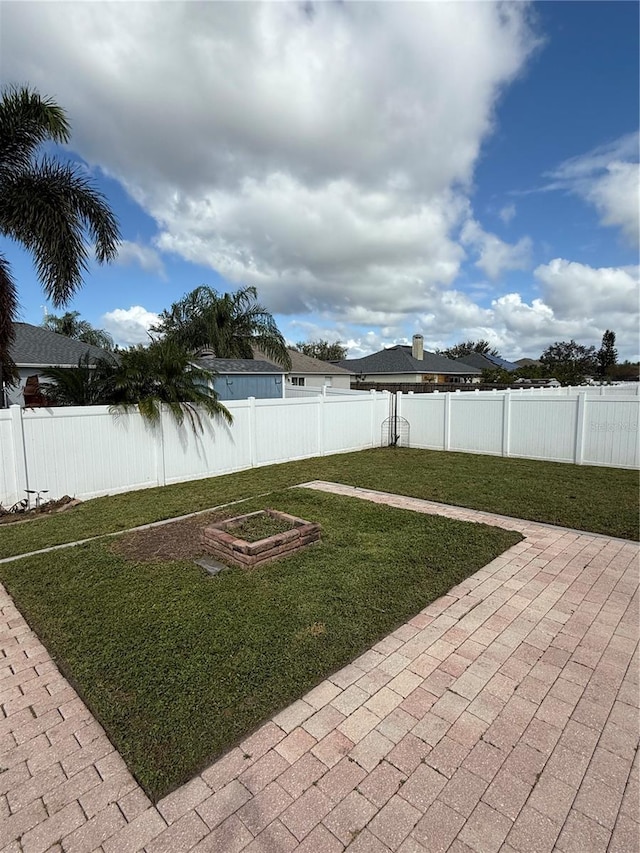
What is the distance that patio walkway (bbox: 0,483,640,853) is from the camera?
1.67 metres

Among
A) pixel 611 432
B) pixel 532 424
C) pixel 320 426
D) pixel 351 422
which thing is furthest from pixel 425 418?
pixel 611 432

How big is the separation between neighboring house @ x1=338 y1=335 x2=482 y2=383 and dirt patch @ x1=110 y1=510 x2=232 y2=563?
26.8 meters

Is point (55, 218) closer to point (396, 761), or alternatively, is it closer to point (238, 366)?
point (396, 761)

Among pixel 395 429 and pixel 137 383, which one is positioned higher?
pixel 137 383

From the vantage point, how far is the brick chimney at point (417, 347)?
3197cm

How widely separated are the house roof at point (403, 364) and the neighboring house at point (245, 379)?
14101 millimetres

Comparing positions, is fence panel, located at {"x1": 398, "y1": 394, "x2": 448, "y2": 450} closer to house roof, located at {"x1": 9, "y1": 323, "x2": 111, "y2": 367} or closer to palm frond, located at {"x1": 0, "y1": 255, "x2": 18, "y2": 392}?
palm frond, located at {"x1": 0, "y1": 255, "x2": 18, "y2": 392}

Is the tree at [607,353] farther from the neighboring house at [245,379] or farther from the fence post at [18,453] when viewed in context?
the fence post at [18,453]

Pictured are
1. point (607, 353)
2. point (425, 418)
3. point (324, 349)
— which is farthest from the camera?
A: point (324, 349)

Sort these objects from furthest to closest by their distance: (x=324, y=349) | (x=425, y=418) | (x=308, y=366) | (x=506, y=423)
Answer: (x=324, y=349), (x=308, y=366), (x=425, y=418), (x=506, y=423)

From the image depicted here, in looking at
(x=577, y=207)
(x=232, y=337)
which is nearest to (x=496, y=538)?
(x=577, y=207)

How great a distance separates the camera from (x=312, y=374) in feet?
85.4

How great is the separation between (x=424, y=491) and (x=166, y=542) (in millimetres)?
4360

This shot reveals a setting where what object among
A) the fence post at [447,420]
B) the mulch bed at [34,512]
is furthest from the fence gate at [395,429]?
the mulch bed at [34,512]
